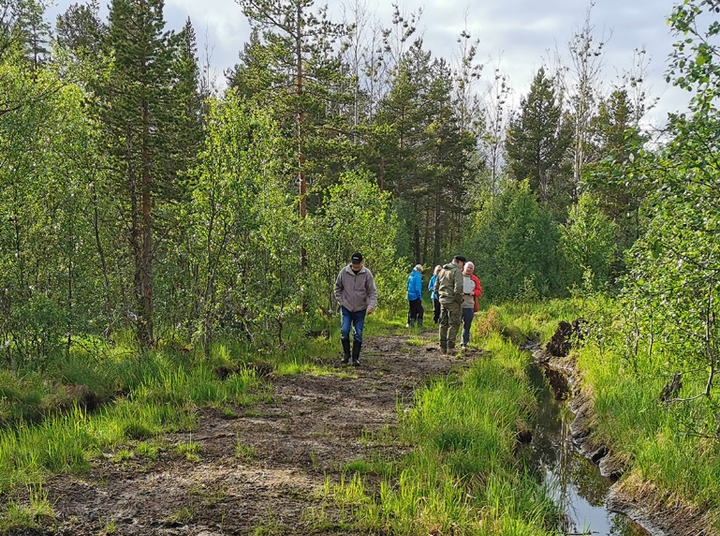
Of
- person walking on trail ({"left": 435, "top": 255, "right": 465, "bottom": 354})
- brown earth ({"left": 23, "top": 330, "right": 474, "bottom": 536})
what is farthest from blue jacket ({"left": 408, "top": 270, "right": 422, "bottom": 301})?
brown earth ({"left": 23, "top": 330, "right": 474, "bottom": 536})

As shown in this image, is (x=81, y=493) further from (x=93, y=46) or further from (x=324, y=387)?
(x=93, y=46)

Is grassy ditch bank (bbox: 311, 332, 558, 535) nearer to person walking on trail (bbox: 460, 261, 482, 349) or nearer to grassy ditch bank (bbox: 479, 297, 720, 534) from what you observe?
grassy ditch bank (bbox: 479, 297, 720, 534)

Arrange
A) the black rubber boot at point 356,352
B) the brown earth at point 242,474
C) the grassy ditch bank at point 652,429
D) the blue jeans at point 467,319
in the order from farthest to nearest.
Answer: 1. the blue jeans at point 467,319
2. the black rubber boot at point 356,352
3. the grassy ditch bank at point 652,429
4. the brown earth at point 242,474

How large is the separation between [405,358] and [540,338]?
9077 mm

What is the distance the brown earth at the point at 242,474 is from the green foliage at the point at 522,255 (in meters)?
18.8

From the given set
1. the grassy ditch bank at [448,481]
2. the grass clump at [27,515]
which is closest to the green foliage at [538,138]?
the grassy ditch bank at [448,481]

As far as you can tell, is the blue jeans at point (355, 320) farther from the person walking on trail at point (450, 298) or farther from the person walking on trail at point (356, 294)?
the person walking on trail at point (450, 298)

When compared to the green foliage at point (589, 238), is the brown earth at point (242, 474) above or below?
below

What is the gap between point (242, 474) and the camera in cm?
468

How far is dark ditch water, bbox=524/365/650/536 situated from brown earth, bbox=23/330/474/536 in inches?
80.1

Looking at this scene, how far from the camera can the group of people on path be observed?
30.9 feet

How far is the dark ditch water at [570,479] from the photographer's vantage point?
213 inches

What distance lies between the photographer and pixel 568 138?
3738 cm

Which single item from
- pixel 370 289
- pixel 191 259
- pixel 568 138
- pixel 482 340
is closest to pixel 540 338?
pixel 482 340
